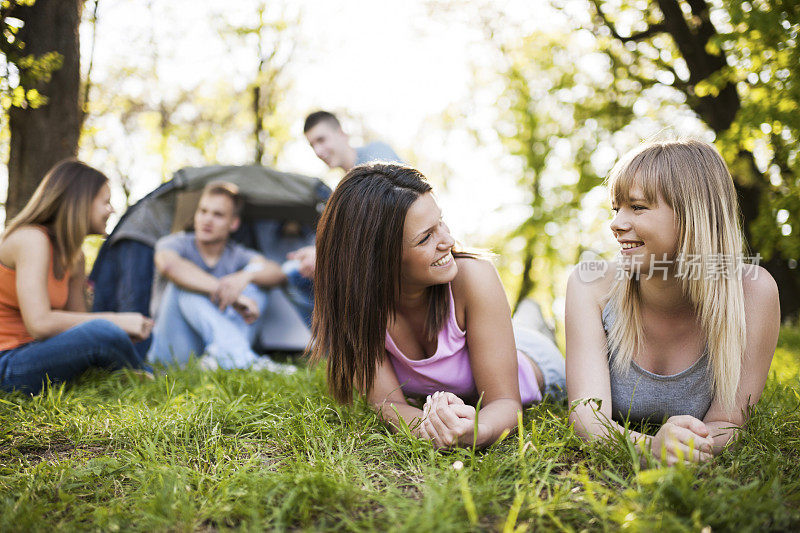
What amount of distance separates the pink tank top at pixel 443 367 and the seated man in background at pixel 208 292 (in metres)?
1.92

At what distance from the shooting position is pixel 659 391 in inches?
79.6

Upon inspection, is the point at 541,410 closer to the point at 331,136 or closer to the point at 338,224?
the point at 338,224

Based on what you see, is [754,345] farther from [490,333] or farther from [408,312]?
[408,312]

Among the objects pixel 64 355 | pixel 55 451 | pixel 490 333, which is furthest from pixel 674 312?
pixel 64 355

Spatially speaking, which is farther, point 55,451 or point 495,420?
point 55,451

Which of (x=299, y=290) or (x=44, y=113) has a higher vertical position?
(x=44, y=113)

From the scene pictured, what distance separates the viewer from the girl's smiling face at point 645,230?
72.8 inches

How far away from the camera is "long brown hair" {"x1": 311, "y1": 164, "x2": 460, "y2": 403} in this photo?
197cm

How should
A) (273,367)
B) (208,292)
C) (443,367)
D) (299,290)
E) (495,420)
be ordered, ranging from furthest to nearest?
(299,290) < (208,292) < (273,367) < (443,367) < (495,420)

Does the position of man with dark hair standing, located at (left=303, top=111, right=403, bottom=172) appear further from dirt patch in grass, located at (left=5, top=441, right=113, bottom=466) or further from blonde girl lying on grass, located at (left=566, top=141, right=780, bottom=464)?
dirt patch in grass, located at (left=5, top=441, right=113, bottom=466)

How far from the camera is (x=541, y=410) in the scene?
236cm

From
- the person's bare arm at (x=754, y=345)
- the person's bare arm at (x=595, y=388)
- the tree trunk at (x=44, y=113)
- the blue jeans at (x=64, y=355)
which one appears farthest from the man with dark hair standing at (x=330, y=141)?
the person's bare arm at (x=754, y=345)

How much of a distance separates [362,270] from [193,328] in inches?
108

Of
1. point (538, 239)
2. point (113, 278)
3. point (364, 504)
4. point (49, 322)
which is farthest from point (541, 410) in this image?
point (538, 239)
